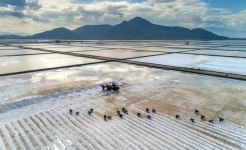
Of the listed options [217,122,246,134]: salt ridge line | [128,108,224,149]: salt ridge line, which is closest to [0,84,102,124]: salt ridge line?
[128,108,224,149]: salt ridge line

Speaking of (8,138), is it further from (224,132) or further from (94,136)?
(224,132)

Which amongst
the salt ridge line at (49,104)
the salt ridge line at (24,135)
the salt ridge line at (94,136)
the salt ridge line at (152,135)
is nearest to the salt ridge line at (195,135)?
the salt ridge line at (152,135)

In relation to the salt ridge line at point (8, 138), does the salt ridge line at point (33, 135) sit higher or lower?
higher

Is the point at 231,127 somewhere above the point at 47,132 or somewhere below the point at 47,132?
above

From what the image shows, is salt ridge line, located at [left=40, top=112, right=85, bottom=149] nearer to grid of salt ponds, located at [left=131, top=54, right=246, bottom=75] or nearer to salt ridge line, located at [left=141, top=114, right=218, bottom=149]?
salt ridge line, located at [left=141, top=114, right=218, bottom=149]

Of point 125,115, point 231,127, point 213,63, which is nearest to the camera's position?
point 231,127

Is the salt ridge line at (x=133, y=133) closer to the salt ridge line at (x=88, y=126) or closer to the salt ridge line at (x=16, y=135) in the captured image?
the salt ridge line at (x=88, y=126)

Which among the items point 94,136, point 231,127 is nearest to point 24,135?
point 94,136

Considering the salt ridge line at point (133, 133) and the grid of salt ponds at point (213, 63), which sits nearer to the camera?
the salt ridge line at point (133, 133)
